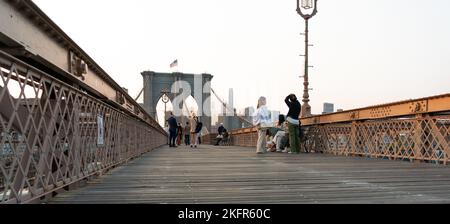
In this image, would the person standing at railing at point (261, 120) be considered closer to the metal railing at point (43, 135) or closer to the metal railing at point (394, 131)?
the metal railing at point (394, 131)

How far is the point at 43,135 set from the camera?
3361 mm

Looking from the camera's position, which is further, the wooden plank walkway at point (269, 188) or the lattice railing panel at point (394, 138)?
the lattice railing panel at point (394, 138)

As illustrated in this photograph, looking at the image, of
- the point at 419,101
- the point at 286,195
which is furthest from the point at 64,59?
the point at 419,101

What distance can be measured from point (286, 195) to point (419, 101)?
15.0 ft

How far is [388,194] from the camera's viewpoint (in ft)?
11.8

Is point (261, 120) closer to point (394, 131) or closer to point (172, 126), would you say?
point (394, 131)

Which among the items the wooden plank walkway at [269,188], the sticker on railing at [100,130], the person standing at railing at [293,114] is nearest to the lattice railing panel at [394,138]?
the person standing at railing at [293,114]

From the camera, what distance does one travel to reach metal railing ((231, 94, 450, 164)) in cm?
684

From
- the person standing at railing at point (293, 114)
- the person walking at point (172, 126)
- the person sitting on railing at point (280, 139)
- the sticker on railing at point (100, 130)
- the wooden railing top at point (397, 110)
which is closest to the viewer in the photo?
the sticker on railing at point (100, 130)

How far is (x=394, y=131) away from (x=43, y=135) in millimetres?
6567

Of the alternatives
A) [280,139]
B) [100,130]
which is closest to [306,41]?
[280,139]

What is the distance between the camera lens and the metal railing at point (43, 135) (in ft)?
8.64

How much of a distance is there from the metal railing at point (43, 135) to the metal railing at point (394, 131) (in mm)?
5040
